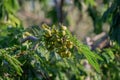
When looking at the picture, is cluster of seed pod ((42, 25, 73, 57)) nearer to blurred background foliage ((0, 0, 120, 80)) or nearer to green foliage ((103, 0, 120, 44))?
blurred background foliage ((0, 0, 120, 80))

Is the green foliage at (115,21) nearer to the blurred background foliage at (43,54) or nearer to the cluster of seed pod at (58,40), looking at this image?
the blurred background foliage at (43,54)

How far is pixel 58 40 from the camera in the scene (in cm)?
253

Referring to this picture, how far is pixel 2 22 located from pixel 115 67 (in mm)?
1393

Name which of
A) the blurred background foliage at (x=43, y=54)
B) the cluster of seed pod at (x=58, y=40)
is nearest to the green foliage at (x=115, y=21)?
the blurred background foliage at (x=43, y=54)

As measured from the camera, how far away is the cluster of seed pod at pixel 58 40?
8.28ft

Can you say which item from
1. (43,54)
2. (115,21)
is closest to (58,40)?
(43,54)

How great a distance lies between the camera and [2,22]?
480 centimetres

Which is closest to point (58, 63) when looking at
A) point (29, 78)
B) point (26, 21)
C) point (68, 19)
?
point (29, 78)

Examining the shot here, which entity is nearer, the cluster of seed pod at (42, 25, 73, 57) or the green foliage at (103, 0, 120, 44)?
the cluster of seed pod at (42, 25, 73, 57)

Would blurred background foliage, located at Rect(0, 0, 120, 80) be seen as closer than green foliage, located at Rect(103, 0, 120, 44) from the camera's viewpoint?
Yes

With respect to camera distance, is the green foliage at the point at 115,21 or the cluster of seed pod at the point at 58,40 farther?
the green foliage at the point at 115,21

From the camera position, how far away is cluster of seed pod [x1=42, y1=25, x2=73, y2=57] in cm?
252

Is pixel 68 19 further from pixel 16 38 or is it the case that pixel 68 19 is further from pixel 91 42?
pixel 16 38

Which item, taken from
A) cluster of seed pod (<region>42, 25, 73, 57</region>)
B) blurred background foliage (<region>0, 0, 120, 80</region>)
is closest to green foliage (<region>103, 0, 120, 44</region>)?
blurred background foliage (<region>0, 0, 120, 80</region>)
